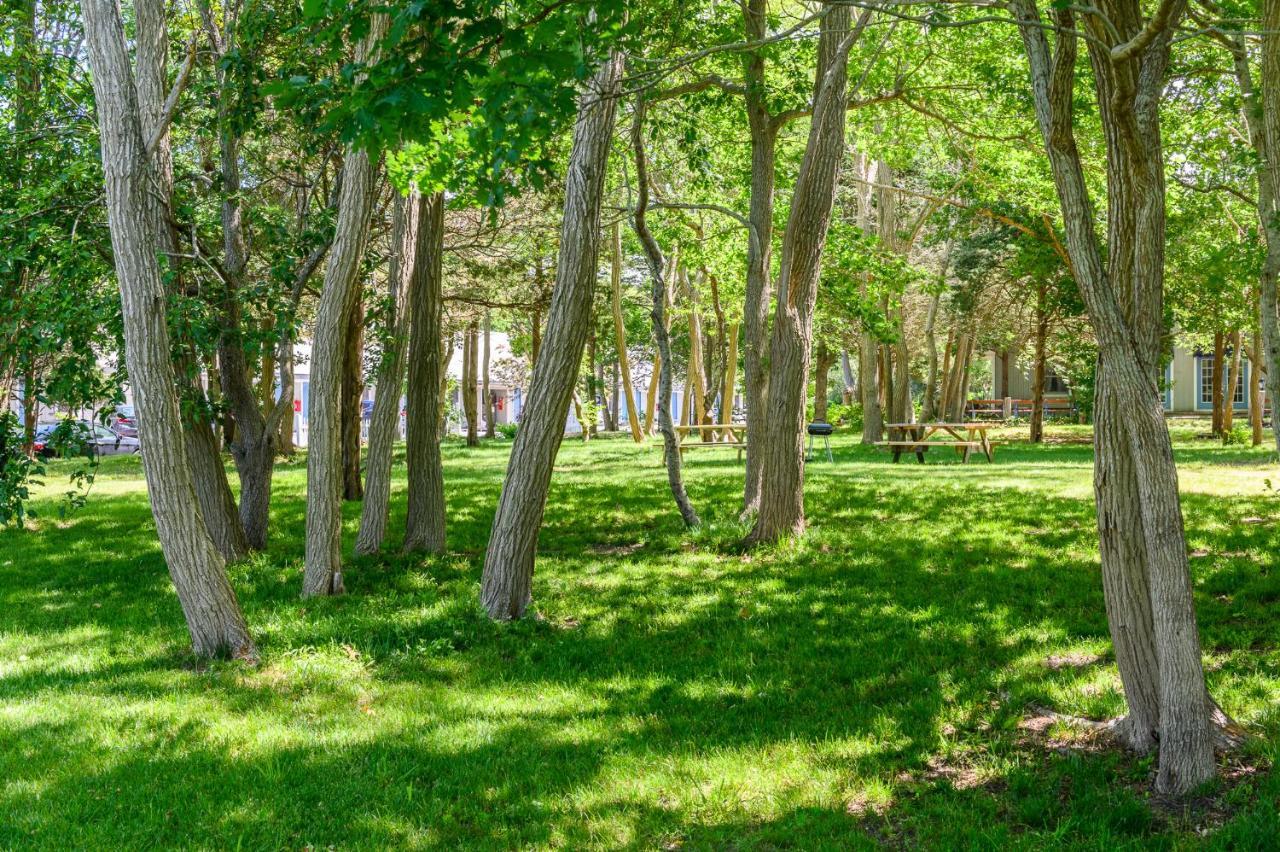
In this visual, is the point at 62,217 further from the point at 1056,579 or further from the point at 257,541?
the point at 1056,579

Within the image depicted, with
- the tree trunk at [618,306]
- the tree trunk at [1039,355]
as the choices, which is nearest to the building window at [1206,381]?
the tree trunk at [1039,355]

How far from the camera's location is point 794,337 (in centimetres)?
937

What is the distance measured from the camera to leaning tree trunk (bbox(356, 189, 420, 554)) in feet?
28.9

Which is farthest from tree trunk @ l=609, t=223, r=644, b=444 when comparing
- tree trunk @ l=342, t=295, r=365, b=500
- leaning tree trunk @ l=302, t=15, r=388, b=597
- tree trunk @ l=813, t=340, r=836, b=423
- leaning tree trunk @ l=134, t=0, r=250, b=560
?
leaning tree trunk @ l=302, t=15, r=388, b=597

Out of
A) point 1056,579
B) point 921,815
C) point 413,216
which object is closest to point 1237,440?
point 1056,579

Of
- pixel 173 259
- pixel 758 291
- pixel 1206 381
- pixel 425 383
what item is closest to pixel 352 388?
pixel 425 383

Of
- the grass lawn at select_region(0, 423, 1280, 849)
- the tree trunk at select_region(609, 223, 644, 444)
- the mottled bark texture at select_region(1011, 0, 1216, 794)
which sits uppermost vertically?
the tree trunk at select_region(609, 223, 644, 444)

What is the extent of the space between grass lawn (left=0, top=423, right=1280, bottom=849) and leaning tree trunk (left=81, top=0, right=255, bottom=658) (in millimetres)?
968

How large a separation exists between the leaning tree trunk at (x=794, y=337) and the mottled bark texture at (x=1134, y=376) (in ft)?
16.5

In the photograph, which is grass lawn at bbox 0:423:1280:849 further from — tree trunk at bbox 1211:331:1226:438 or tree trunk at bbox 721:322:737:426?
tree trunk at bbox 721:322:737:426

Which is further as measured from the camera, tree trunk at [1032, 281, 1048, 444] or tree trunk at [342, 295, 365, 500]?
tree trunk at [1032, 281, 1048, 444]

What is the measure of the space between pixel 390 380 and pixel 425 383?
362 mm

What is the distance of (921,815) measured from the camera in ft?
12.6

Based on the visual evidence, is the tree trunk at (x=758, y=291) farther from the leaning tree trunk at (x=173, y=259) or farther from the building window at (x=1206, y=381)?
the building window at (x=1206, y=381)
